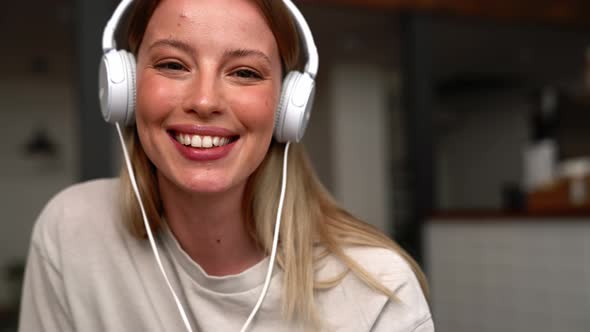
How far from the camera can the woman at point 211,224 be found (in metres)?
0.79

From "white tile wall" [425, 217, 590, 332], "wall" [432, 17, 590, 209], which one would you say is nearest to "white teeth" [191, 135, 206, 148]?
"white tile wall" [425, 217, 590, 332]

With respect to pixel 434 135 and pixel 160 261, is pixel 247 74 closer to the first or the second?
pixel 160 261

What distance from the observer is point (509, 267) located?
8.94 feet

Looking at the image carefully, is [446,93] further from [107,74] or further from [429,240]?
[107,74]

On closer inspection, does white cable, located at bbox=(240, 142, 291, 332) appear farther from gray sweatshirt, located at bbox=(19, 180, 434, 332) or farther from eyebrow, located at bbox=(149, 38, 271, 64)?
eyebrow, located at bbox=(149, 38, 271, 64)

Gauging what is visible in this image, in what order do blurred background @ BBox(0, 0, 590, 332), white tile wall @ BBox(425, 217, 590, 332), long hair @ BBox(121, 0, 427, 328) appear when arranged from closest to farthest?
long hair @ BBox(121, 0, 427, 328) < white tile wall @ BBox(425, 217, 590, 332) < blurred background @ BBox(0, 0, 590, 332)

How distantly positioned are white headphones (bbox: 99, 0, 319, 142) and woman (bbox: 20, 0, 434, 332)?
20 mm

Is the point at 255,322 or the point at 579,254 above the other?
the point at 255,322

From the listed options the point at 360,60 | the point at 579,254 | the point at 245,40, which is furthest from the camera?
the point at 360,60

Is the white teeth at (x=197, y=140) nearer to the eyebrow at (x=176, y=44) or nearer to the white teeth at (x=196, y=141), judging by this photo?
the white teeth at (x=196, y=141)

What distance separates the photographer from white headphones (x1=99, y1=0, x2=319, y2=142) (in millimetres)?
829

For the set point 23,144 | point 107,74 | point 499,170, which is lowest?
point 499,170

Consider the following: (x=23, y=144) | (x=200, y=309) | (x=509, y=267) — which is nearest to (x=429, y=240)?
(x=509, y=267)

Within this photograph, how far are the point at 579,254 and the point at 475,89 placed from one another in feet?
14.6
